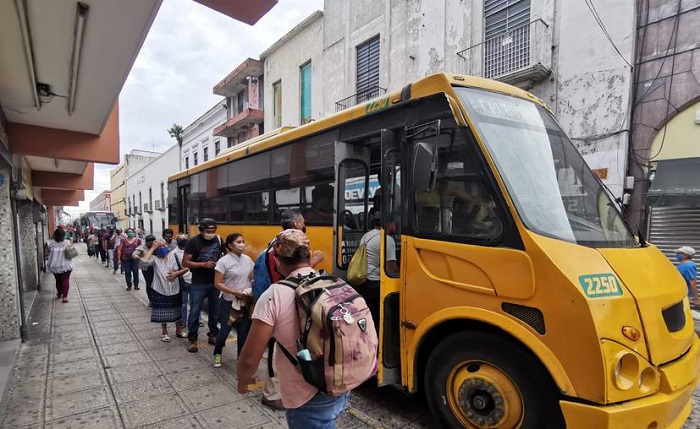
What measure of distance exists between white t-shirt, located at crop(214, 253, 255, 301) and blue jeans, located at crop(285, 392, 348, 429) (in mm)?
2748

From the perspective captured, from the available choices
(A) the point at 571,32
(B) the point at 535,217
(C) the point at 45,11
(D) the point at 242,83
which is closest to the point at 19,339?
(C) the point at 45,11

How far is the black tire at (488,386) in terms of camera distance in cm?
265

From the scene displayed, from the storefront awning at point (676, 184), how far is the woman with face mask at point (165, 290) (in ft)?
27.4

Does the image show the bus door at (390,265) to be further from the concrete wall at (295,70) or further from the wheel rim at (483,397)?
the concrete wall at (295,70)

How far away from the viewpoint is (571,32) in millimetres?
8711

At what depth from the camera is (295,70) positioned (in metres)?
17.7

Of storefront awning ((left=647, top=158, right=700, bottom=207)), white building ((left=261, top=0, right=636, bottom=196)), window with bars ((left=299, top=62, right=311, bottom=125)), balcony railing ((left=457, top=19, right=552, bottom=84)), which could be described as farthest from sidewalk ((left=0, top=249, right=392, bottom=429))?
window with bars ((left=299, top=62, right=311, bottom=125))

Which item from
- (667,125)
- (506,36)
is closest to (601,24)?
(506,36)

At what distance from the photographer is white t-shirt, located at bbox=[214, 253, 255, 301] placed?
447 centimetres

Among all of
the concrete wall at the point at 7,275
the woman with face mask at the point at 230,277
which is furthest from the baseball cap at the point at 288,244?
the concrete wall at the point at 7,275

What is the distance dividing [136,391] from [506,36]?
1036cm

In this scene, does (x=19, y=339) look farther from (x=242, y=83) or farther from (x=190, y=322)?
(x=242, y=83)

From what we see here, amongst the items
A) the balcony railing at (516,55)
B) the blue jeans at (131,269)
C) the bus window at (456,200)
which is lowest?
the blue jeans at (131,269)

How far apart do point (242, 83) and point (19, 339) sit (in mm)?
18701
